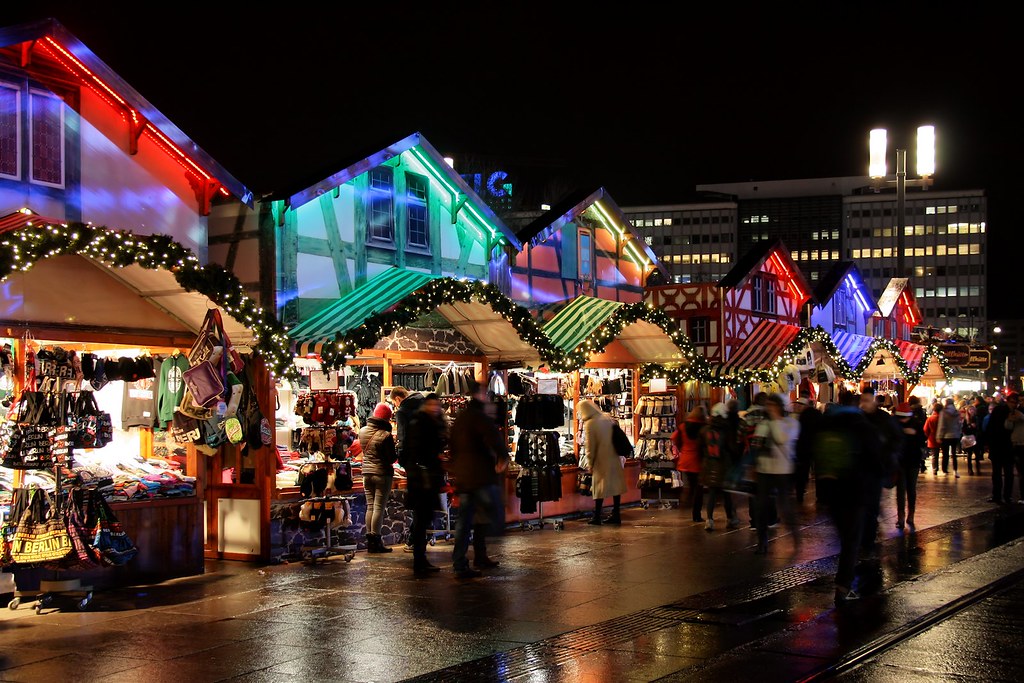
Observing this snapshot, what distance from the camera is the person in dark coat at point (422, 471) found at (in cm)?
Result: 1122

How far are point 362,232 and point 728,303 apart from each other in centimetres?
1260

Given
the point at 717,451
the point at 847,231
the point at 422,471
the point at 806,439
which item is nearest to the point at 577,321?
the point at 717,451

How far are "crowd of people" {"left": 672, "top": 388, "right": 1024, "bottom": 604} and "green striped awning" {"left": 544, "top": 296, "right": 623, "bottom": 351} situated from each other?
208 cm

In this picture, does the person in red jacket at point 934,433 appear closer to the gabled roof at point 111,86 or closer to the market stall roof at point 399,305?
the market stall roof at point 399,305

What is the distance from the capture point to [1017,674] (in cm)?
697

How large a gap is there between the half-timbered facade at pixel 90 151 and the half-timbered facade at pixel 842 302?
2072 centimetres

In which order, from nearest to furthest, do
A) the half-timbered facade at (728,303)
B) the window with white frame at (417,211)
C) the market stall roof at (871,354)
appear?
1. the window with white frame at (417,211)
2. the half-timbered facade at (728,303)
3. the market stall roof at (871,354)

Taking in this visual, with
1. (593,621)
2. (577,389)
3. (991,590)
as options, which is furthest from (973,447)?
(593,621)

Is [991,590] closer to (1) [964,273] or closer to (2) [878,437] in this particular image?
(2) [878,437]

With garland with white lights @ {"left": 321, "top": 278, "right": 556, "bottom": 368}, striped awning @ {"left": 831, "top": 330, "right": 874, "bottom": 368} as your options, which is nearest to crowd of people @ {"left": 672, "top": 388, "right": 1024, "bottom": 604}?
garland with white lights @ {"left": 321, "top": 278, "right": 556, "bottom": 368}

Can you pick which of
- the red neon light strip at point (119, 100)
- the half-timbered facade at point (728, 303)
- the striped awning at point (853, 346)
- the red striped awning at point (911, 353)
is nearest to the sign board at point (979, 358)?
the red striped awning at point (911, 353)

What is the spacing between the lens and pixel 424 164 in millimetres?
15852

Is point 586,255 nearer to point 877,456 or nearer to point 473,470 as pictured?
point 473,470

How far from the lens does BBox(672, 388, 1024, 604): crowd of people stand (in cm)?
944
